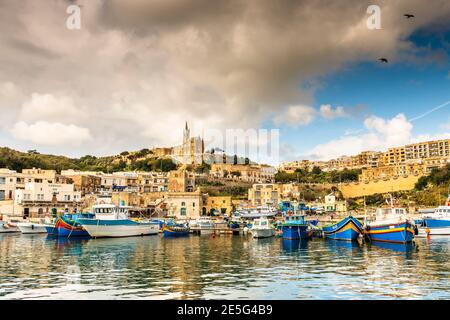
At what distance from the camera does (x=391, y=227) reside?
3212 centimetres

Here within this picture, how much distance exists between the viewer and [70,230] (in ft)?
137

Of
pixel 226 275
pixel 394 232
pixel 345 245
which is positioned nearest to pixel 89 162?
pixel 345 245

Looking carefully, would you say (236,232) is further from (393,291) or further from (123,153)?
(123,153)

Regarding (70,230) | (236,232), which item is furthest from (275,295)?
(236,232)

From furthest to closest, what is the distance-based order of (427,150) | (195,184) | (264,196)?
1. (427,150)
2. (195,184)
3. (264,196)

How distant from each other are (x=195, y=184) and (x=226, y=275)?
75.3m

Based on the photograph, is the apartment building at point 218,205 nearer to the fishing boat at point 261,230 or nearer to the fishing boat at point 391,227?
the fishing boat at point 261,230

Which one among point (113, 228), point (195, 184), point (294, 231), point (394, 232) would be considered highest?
point (195, 184)

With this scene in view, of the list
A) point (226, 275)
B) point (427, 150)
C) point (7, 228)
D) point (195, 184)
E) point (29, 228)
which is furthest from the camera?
point (427, 150)

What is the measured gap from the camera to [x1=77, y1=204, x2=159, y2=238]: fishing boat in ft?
131

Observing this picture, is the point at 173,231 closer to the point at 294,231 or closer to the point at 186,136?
the point at 294,231

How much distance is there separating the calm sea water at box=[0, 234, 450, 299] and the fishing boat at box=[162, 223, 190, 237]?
20.1 m

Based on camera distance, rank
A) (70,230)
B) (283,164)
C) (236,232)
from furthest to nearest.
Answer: (283,164), (236,232), (70,230)
